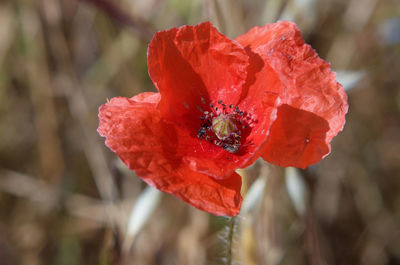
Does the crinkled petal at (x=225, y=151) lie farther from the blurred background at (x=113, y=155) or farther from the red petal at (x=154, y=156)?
the blurred background at (x=113, y=155)

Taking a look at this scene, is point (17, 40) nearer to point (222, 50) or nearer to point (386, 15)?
point (222, 50)

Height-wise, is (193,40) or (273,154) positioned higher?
(193,40)

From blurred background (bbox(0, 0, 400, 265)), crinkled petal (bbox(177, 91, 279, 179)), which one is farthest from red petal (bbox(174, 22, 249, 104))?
blurred background (bbox(0, 0, 400, 265))

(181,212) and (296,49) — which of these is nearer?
(296,49)

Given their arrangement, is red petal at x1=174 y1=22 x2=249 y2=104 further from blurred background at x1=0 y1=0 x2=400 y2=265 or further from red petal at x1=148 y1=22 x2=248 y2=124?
blurred background at x1=0 y1=0 x2=400 y2=265

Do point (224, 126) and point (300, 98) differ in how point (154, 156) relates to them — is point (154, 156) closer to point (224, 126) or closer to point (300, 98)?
point (224, 126)

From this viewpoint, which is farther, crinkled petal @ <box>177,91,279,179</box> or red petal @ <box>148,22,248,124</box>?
red petal @ <box>148,22,248,124</box>

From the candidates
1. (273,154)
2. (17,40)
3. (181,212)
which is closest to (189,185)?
(273,154)

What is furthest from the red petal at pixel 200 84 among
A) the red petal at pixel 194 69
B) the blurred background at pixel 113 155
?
the blurred background at pixel 113 155
